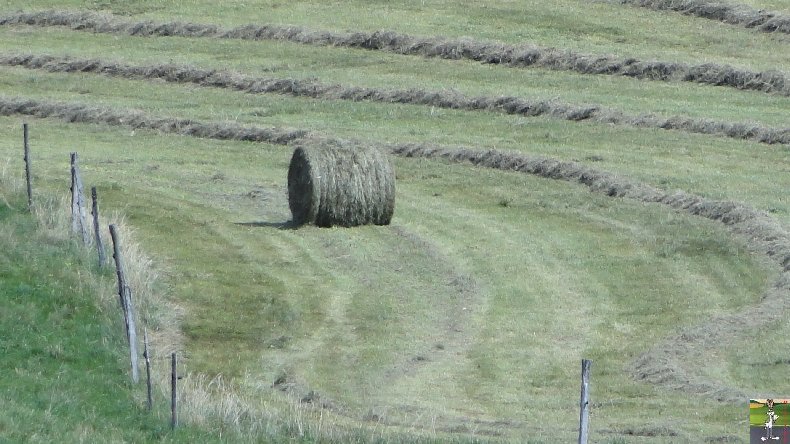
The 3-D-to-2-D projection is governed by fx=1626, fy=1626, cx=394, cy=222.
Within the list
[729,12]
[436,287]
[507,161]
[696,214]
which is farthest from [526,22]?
[436,287]

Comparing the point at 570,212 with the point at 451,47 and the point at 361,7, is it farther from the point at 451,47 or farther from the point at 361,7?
the point at 361,7

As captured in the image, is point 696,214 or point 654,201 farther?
point 654,201

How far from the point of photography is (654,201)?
1189 inches

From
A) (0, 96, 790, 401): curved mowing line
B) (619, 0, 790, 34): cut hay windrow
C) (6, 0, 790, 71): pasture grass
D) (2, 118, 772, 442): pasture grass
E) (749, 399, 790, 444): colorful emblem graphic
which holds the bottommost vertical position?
(2, 118, 772, 442): pasture grass

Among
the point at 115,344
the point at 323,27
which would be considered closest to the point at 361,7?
the point at 323,27

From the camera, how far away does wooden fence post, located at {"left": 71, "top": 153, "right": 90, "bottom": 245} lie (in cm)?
2453

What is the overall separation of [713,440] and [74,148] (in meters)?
22.5

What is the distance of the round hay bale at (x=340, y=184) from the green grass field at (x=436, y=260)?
337 millimetres

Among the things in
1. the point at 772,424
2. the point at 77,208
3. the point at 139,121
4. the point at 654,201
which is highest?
the point at 772,424

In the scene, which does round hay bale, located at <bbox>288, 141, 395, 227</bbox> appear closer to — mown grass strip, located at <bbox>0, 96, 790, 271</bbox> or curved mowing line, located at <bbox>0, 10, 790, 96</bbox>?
mown grass strip, located at <bbox>0, 96, 790, 271</bbox>

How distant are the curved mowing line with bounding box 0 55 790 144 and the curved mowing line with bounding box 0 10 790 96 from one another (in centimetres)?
339

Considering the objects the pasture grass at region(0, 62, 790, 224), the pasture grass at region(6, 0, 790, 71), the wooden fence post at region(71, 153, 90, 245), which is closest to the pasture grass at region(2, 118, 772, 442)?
the wooden fence post at region(71, 153, 90, 245)

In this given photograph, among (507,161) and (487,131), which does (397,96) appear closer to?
(487,131)

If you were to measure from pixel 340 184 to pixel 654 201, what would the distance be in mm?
5947
